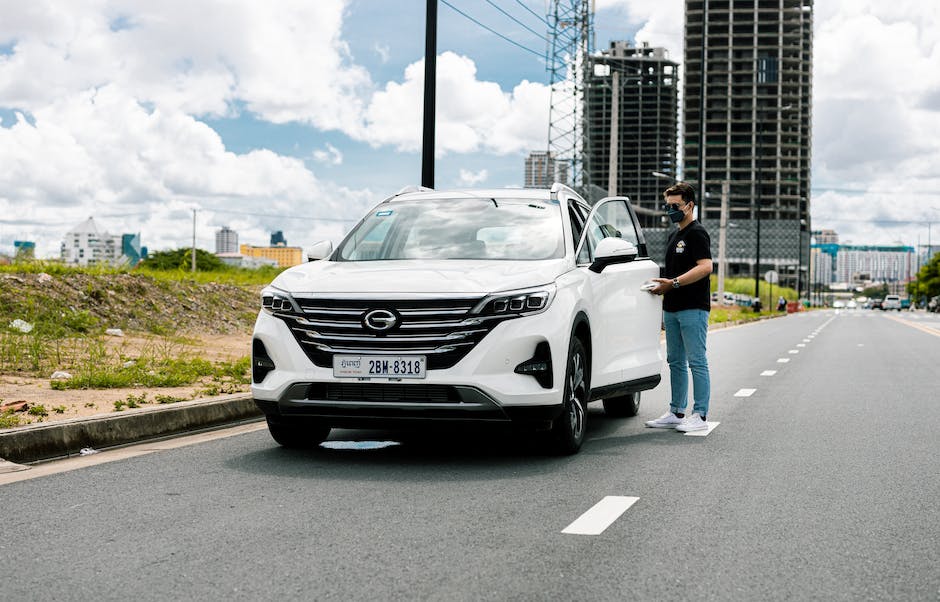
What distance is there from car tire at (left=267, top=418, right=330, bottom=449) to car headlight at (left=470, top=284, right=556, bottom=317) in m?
1.59

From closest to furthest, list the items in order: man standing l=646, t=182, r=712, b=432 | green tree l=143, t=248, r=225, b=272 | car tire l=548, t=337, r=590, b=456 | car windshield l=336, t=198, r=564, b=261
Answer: car tire l=548, t=337, r=590, b=456 → car windshield l=336, t=198, r=564, b=261 → man standing l=646, t=182, r=712, b=432 → green tree l=143, t=248, r=225, b=272

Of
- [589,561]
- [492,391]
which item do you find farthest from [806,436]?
[589,561]

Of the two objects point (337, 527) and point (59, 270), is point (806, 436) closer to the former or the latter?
point (337, 527)

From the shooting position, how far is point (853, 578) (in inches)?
179

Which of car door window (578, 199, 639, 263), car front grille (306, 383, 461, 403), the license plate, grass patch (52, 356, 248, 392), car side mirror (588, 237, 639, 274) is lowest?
grass patch (52, 356, 248, 392)

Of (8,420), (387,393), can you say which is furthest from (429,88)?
(387,393)

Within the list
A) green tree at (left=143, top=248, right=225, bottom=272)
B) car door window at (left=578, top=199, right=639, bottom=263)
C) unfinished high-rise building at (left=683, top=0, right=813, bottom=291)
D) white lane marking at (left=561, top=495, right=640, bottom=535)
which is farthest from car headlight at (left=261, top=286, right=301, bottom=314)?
unfinished high-rise building at (left=683, top=0, right=813, bottom=291)

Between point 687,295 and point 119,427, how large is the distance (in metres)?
4.59

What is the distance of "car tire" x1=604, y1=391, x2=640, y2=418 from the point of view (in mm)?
10375

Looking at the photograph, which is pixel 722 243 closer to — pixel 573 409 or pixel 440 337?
pixel 573 409

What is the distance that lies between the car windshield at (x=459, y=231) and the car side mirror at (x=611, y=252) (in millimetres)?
289

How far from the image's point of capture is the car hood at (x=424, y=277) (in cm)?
705

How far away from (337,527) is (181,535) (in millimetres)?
720

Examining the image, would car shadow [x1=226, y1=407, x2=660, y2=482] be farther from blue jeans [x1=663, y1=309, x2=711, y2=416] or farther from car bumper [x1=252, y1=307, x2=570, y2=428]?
blue jeans [x1=663, y1=309, x2=711, y2=416]
